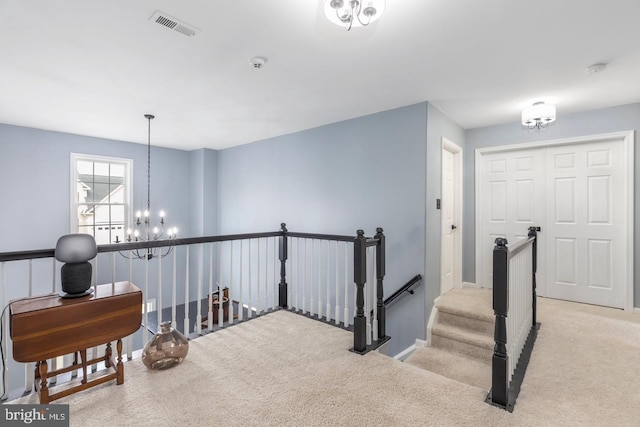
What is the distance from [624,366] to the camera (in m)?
2.39

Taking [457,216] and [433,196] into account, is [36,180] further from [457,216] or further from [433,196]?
[457,216]

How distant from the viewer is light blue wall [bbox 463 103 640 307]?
3.39 m

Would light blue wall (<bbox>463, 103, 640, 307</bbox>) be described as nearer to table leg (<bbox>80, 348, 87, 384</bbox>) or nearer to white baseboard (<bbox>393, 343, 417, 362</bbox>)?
white baseboard (<bbox>393, 343, 417, 362</bbox>)

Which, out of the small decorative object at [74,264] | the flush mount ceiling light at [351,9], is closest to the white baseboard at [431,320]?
the flush mount ceiling light at [351,9]

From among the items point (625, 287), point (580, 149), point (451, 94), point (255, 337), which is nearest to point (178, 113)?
point (255, 337)

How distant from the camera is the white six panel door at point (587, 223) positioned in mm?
3525

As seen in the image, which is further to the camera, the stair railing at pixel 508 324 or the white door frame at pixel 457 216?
the white door frame at pixel 457 216

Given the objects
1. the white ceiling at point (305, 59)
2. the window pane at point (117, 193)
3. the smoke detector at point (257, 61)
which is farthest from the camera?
the window pane at point (117, 193)

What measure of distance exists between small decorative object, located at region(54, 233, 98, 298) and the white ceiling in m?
1.40

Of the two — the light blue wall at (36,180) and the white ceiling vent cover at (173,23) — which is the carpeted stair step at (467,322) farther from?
the light blue wall at (36,180)

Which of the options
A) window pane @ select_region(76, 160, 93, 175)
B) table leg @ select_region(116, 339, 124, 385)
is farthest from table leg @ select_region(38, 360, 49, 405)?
window pane @ select_region(76, 160, 93, 175)

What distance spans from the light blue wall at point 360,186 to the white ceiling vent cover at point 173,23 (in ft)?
7.53

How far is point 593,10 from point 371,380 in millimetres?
2721

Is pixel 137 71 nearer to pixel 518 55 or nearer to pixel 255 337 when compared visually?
pixel 255 337
